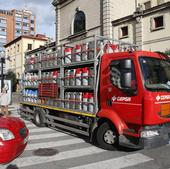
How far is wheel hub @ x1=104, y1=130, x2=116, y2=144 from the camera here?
7593mm

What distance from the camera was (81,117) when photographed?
9023mm

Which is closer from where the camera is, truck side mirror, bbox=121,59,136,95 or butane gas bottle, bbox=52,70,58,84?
truck side mirror, bbox=121,59,136,95

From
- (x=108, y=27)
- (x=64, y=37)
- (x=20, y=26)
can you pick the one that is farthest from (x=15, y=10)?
(x=108, y=27)

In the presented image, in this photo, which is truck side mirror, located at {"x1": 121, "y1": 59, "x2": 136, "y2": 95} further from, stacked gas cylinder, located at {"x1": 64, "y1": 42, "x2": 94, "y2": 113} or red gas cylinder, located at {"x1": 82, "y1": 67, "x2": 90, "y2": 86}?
red gas cylinder, located at {"x1": 82, "y1": 67, "x2": 90, "y2": 86}

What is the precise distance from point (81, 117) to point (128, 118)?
2247 mm

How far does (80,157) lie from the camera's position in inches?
285

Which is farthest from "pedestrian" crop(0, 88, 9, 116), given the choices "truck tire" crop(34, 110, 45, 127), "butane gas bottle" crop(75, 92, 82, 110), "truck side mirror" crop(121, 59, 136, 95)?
"truck side mirror" crop(121, 59, 136, 95)

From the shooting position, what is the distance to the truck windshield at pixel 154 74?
6.91 m

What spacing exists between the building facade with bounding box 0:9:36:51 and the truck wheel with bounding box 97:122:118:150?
361 feet

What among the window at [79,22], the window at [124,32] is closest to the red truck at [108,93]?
the window at [124,32]

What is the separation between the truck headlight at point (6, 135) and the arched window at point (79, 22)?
2649 centimetres

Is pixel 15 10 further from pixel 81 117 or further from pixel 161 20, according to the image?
pixel 81 117

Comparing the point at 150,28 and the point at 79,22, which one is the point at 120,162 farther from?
the point at 79,22

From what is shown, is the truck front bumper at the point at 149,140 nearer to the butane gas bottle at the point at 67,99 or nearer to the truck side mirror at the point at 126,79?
the truck side mirror at the point at 126,79
